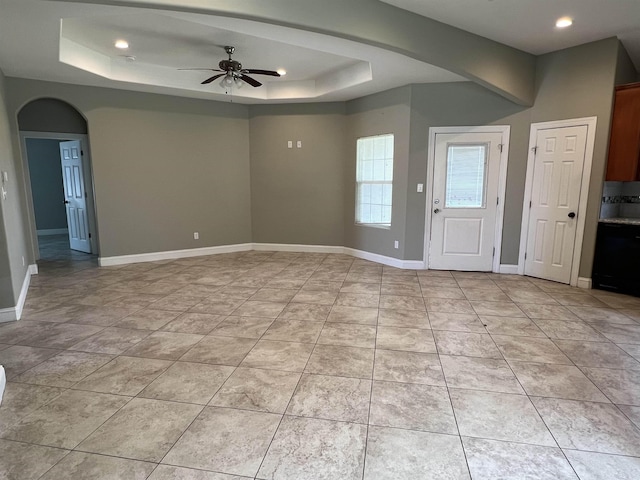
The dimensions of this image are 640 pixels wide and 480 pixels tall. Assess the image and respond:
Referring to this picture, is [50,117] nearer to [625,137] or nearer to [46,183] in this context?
[46,183]

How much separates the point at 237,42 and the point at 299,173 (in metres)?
2.67

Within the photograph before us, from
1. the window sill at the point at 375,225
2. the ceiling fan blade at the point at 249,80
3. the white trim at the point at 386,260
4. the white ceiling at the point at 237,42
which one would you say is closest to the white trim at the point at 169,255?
the white trim at the point at 386,260

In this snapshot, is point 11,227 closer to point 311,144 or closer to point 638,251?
point 311,144

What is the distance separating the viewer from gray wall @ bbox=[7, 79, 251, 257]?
539cm

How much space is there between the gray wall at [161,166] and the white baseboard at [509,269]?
14.3ft

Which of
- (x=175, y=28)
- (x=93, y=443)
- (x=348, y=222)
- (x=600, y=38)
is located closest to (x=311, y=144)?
(x=348, y=222)

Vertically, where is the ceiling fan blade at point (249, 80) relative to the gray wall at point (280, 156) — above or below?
above

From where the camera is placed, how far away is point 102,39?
4148 mm

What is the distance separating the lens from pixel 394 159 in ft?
17.9

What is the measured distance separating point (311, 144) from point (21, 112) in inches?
171

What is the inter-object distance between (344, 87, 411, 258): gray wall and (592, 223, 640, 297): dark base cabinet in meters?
2.38

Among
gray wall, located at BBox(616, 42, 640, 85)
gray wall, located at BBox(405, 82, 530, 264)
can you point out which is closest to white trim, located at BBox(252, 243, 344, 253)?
gray wall, located at BBox(405, 82, 530, 264)

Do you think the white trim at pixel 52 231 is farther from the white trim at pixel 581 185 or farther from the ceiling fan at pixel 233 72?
the white trim at pixel 581 185

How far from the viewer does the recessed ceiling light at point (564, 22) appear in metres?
3.56
